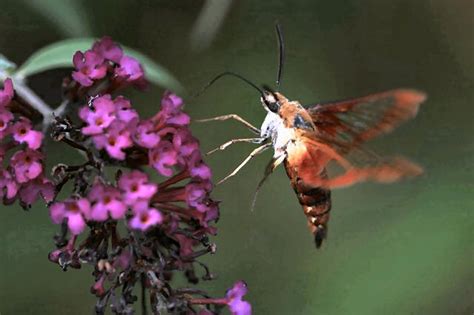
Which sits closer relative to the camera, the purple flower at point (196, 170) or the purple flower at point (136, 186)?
the purple flower at point (136, 186)

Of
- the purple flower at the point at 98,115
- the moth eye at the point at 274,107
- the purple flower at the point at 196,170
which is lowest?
the purple flower at the point at 196,170

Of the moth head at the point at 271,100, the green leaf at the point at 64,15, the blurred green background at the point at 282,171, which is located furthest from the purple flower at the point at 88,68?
the blurred green background at the point at 282,171

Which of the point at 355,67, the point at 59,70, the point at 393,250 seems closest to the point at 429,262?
the point at 393,250

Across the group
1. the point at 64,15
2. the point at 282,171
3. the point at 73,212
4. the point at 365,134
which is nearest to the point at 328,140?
the point at 365,134

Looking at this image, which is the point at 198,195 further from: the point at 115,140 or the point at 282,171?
the point at 282,171

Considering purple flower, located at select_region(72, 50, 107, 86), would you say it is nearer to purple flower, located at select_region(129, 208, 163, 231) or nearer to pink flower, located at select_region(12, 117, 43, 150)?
pink flower, located at select_region(12, 117, 43, 150)

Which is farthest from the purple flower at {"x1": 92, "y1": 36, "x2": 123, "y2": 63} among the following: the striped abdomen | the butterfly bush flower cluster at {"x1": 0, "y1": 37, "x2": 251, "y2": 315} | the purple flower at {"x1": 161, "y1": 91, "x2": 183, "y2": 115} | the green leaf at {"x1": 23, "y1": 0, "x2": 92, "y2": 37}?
the green leaf at {"x1": 23, "y1": 0, "x2": 92, "y2": 37}

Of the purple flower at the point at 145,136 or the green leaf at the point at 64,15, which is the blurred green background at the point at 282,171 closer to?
the green leaf at the point at 64,15
